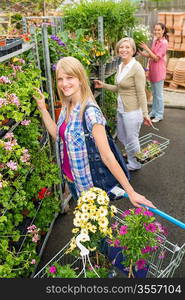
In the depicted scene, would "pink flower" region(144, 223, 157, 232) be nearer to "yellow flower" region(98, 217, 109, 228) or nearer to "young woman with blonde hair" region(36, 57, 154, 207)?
"young woman with blonde hair" region(36, 57, 154, 207)

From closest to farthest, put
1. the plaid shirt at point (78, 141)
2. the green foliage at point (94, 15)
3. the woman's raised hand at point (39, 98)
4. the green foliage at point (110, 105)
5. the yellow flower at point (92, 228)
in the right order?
1. the yellow flower at point (92, 228)
2. the plaid shirt at point (78, 141)
3. the woman's raised hand at point (39, 98)
4. the green foliage at point (94, 15)
5. the green foliage at point (110, 105)

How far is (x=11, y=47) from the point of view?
186 centimetres

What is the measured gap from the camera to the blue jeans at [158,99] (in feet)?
17.1

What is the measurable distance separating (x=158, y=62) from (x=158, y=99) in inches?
26.2

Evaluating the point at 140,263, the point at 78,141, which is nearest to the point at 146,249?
the point at 140,263

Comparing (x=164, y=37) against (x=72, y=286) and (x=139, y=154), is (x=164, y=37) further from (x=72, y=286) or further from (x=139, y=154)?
(x=72, y=286)

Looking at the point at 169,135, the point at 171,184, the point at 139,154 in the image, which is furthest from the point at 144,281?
the point at 169,135

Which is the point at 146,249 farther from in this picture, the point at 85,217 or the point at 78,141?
the point at 78,141

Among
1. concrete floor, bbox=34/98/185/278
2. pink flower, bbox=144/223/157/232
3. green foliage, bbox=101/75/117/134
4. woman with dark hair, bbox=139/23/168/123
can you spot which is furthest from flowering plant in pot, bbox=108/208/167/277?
woman with dark hair, bbox=139/23/168/123

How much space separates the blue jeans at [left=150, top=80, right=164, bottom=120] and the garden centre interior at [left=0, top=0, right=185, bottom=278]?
220mm

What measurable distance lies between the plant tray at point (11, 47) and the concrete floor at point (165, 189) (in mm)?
1746

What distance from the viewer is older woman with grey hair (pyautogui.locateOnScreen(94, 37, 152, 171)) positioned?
3.20 meters

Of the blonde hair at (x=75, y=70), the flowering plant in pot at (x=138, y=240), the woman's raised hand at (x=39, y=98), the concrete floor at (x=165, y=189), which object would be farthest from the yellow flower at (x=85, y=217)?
the concrete floor at (x=165, y=189)

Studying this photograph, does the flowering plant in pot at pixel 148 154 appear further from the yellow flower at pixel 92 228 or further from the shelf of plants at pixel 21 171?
the yellow flower at pixel 92 228
